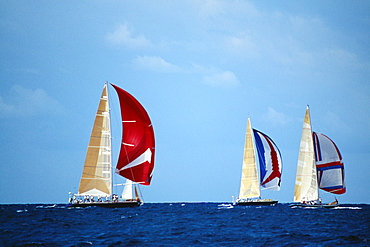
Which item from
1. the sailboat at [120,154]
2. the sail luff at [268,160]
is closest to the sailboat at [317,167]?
the sail luff at [268,160]

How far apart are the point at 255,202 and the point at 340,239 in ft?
129

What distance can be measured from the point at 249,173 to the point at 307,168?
9.33 metres

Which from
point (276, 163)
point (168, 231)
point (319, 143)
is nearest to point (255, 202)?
point (276, 163)

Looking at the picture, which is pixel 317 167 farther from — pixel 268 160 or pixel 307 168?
pixel 268 160

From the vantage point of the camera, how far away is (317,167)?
5569 centimetres

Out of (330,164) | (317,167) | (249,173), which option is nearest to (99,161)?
(249,173)

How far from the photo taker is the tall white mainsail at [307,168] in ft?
180

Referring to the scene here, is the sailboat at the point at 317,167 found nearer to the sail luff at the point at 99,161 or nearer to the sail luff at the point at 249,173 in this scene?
the sail luff at the point at 249,173

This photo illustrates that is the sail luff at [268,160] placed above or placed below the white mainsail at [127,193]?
above

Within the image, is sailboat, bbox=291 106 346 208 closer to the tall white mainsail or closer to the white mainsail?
the tall white mainsail

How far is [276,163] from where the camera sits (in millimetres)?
63250

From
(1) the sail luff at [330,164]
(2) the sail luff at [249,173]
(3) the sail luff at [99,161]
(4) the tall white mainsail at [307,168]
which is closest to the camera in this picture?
(3) the sail luff at [99,161]

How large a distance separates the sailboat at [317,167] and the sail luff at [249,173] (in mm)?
7429

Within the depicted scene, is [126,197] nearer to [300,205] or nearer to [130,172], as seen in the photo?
[130,172]
